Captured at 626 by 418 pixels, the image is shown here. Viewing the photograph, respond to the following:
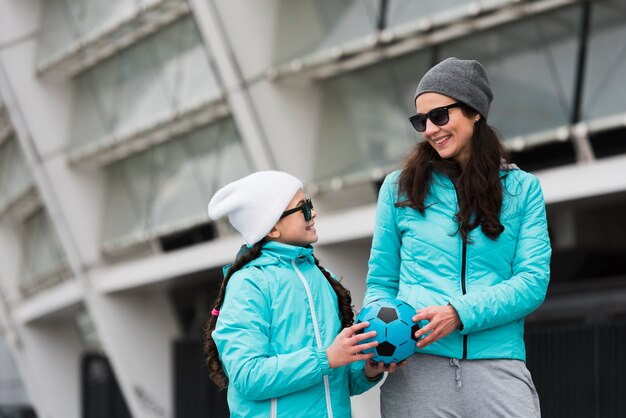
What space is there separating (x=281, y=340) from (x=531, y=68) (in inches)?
362

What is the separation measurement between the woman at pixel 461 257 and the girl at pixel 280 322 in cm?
20

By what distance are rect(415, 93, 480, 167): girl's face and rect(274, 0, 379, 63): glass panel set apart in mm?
10040

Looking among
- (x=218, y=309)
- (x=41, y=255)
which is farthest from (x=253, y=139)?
(x=41, y=255)

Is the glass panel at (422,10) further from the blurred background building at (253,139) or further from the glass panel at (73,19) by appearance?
the glass panel at (73,19)

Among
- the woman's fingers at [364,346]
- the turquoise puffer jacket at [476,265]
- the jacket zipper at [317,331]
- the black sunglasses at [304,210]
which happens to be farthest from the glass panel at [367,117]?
the woman's fingers at [364,346]

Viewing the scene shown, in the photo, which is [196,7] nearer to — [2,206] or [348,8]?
[348,8]

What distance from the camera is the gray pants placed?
409 cm

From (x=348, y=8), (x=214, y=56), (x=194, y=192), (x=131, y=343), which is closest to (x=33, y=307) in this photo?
(x=131, y=343)

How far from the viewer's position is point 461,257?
420 cm

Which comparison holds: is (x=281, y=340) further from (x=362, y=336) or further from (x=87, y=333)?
(x=87, y=333)

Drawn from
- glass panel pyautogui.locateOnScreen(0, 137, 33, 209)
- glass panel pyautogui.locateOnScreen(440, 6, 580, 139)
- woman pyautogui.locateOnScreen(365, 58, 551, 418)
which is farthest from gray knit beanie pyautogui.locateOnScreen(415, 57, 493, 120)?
glass panel pyautogui.locateOnScreen(0, 137, 33, 209)

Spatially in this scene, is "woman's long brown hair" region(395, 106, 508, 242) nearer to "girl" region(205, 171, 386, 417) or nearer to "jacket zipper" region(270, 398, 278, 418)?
"girl" region(205, 171, 386, 417)

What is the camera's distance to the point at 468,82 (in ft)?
14.0

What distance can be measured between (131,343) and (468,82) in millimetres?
18223
